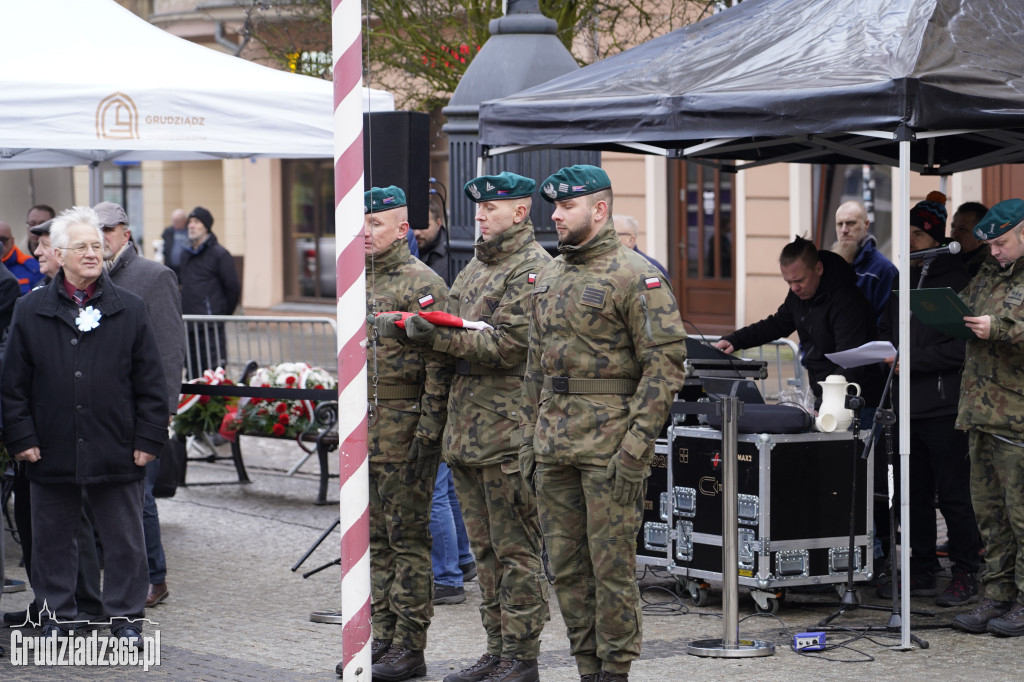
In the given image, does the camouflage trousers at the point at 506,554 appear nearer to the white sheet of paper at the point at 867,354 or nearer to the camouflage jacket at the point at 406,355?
the camouflage jacket at the point at 406,355

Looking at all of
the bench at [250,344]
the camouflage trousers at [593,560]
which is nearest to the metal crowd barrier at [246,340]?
the bench at [250,344]

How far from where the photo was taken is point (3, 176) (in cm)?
1889

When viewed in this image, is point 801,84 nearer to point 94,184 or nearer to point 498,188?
point 498,188

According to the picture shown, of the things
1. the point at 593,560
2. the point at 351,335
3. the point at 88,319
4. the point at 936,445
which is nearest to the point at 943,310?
the point at 936,445

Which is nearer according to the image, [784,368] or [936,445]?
[936,445]

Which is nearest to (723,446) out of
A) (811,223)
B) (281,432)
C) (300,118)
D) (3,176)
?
(300,118)

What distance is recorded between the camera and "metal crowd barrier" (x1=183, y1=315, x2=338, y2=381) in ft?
36.8

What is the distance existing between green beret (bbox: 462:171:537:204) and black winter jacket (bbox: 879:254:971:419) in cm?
262

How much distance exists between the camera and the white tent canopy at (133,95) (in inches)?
307

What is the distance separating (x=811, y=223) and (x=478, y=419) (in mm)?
12636

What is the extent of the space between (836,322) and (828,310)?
0.30ft

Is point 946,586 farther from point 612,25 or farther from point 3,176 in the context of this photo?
point 3,176

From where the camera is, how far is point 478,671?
5.87 meters

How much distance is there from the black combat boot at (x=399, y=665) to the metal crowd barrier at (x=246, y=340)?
17.0ft
